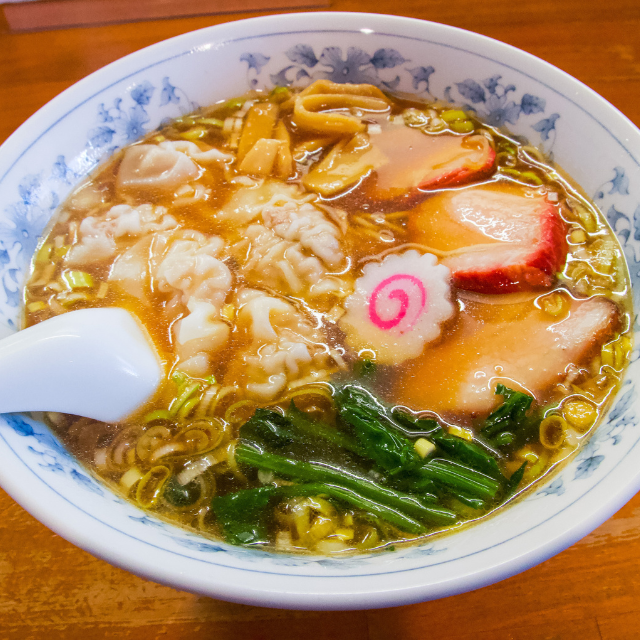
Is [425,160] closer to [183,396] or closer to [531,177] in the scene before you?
[531,177]

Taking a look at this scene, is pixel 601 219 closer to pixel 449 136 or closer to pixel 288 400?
pixel 449 136

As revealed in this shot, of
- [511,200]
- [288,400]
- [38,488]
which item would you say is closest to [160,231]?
[288,400]

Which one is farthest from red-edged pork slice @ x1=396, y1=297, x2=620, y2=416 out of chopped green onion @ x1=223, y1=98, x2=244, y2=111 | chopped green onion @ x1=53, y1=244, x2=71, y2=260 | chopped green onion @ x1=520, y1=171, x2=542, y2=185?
chopped green onion @ x1=223, y1=98, x2=244, y2=111

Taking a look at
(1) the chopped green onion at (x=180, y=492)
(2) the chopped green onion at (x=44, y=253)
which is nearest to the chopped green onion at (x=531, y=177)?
(1) the chopped green onion at (x=180, y=492)

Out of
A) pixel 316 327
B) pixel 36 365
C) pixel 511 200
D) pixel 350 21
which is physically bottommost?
pixel 316 327

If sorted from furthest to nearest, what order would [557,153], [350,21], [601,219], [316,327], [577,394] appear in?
[350,21] < [557,153] < [601,219] < [316,327] < [577,394]

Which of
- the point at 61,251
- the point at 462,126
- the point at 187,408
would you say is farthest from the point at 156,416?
the point at 462,126

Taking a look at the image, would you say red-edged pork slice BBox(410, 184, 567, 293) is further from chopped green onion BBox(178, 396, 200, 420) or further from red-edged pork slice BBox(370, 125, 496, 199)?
chopped green onion BBox(178, 396, 200, 420)
